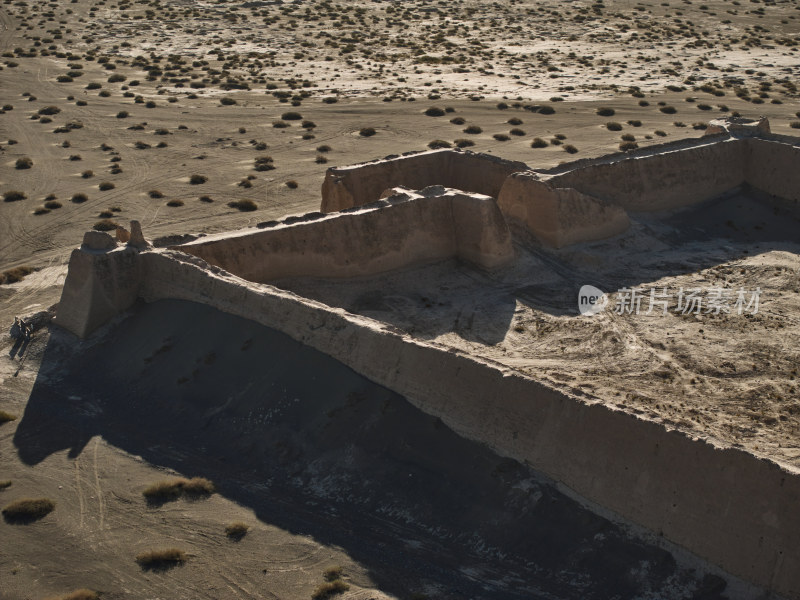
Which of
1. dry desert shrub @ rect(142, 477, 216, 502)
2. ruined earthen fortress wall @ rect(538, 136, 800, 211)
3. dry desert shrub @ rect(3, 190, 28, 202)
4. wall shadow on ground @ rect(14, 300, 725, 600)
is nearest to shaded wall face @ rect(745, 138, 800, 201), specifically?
ruined earthen fortress wall @ rect(538, 136, 800, 211)

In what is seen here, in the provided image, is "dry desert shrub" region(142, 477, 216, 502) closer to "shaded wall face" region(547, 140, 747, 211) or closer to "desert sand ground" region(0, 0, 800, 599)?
"desert sand ground" region(0, 0, 800, 599)

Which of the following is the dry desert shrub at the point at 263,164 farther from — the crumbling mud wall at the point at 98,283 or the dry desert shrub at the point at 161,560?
the dry desert shrub at the point at 161,560

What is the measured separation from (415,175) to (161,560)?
14955 millimetres

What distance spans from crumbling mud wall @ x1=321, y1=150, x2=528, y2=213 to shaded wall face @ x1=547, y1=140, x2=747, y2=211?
1.83 meters

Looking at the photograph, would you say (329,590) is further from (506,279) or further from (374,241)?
(506,279)

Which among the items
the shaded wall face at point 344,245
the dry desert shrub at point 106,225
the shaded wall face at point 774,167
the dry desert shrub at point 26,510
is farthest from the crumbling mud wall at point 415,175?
the dry desert shrub at point 26,510

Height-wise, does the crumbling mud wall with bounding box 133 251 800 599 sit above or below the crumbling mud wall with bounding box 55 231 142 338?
above

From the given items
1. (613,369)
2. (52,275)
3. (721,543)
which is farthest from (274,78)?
(721,543)

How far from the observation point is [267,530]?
14.8 metres

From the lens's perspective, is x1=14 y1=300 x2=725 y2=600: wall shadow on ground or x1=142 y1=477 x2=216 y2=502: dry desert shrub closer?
x1=14 y1=300 x2=725 y2=600: wall shadow on ground

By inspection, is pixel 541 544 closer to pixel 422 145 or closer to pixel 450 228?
pixel 450 228

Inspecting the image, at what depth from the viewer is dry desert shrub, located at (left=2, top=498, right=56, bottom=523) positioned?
15352 mm

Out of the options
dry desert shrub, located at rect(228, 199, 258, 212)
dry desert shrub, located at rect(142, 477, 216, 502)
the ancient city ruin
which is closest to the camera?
the ancient city ruin

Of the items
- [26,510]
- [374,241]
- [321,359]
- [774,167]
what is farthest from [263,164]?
[26,510]
